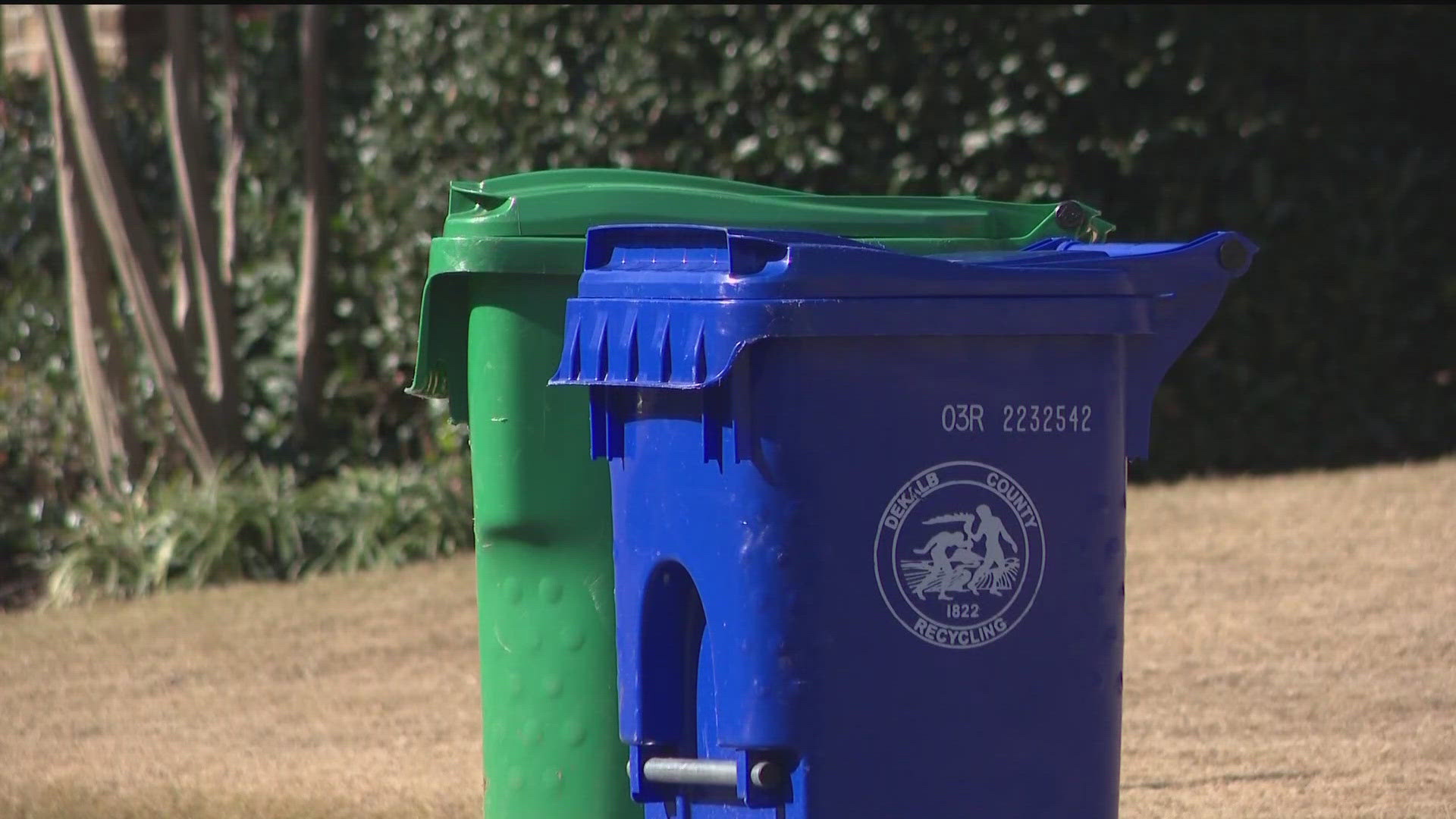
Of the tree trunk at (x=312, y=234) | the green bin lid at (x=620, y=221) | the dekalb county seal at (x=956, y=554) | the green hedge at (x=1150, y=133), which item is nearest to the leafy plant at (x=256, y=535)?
the tree trunk at (x=312, y=234)

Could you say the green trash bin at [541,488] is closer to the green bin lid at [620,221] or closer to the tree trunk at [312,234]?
the green bin lid at [620,221]

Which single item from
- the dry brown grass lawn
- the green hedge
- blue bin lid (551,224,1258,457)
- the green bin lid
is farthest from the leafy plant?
blue bin lid (551,224,1258,457)

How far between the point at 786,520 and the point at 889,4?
5280mm

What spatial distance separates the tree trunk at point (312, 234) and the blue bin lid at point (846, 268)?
236 inches

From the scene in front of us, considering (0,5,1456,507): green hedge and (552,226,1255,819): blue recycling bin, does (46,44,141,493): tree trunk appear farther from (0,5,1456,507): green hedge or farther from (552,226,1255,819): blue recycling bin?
(552,226,1255,819): blue recycling bin

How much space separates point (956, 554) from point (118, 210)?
20.7 feet

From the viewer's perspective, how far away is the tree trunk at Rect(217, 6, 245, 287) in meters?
9.63

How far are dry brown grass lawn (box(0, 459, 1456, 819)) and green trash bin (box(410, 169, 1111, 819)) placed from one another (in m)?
0.85

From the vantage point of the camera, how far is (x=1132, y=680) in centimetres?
569

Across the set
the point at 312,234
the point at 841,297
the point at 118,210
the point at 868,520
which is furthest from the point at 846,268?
the point at 312,234

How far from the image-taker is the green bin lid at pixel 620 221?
12.6ft

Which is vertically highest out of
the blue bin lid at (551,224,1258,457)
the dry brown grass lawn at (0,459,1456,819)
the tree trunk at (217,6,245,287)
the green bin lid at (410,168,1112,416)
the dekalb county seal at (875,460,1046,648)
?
the tree trunk at (217,6,245,287)

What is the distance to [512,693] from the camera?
12.8ft

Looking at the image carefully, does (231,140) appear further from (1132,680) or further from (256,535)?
(1132,680)
